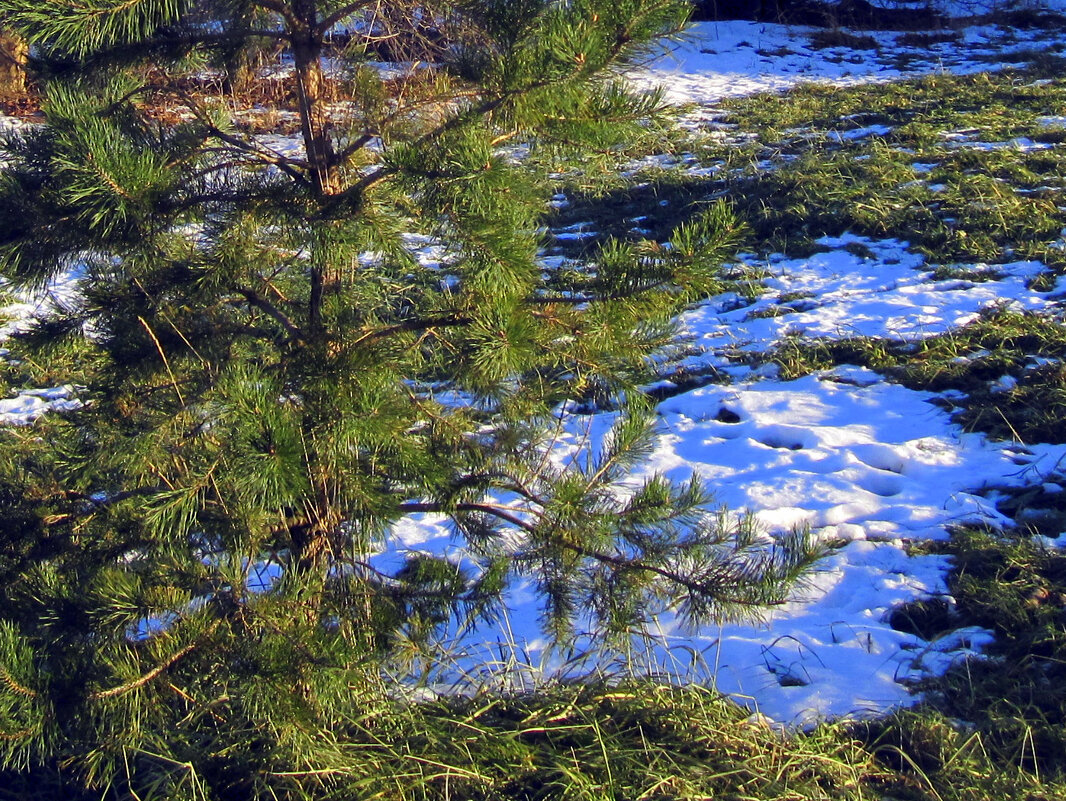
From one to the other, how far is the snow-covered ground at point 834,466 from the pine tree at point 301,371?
50 cm

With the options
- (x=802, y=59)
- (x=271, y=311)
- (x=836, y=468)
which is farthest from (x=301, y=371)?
(x=802, y=59)

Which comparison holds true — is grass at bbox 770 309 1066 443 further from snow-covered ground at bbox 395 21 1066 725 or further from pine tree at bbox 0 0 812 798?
pine tree at bbox 0 0 812 798

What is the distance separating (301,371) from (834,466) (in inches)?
110

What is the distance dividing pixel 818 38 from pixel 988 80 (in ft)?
13.7

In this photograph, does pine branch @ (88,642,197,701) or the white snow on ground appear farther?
the white snow on ground

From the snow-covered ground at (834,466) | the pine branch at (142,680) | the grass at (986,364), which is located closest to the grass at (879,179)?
the snow-covered ground at (834,466)

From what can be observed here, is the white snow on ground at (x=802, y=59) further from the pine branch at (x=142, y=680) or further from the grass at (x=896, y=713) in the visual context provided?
the pine branch at (x=142, y=680)

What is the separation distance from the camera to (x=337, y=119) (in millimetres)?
2727

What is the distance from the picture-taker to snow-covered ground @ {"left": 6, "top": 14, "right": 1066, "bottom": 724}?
10.8 feet

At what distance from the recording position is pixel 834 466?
4.53m

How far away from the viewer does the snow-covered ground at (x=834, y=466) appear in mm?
3283

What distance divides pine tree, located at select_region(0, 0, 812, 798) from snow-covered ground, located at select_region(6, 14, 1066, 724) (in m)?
0.50

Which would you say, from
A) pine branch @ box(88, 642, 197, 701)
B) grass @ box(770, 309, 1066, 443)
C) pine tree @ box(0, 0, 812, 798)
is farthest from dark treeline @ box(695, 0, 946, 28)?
pine branch @ box(88, 642, 197, 701)

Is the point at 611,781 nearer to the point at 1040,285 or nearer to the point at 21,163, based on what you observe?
the point at 21,163
